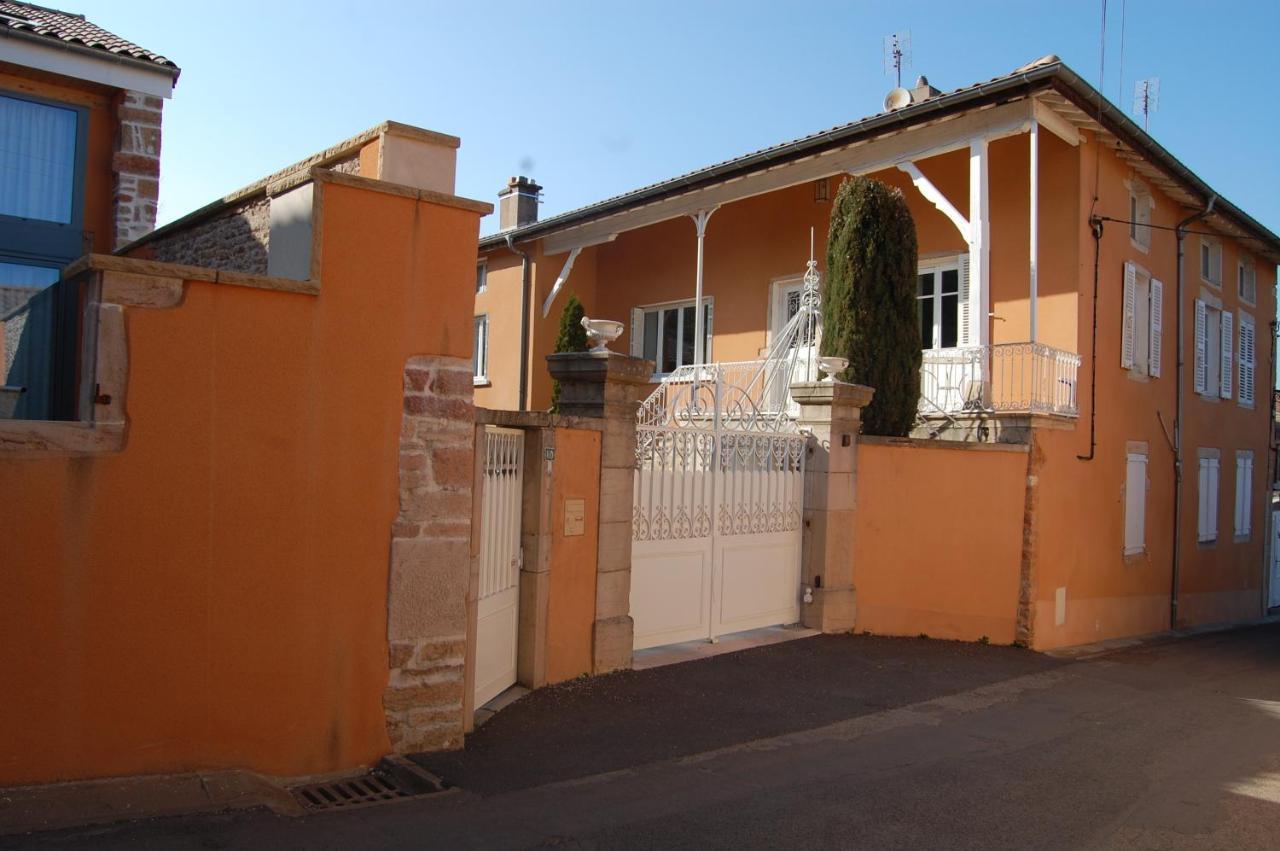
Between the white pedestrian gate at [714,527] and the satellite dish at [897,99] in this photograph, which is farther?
the satellite dish at [897,99]

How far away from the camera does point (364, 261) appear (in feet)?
17.5

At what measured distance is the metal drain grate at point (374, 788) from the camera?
4.81 m

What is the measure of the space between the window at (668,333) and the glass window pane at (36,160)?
927 centimetres

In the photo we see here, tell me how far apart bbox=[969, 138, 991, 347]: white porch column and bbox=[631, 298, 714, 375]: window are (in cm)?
570

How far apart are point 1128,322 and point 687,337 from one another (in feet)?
22.9

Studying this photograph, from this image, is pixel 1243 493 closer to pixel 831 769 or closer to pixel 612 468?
pixel 612 468

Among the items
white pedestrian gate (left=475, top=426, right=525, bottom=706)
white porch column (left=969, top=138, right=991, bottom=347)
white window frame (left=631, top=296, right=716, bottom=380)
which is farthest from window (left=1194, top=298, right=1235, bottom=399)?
white pedestrian gate (left=475, top=426, right=525, bottom=706)

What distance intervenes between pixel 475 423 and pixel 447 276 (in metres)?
0.86

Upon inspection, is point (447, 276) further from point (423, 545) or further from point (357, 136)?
point (423, 545)

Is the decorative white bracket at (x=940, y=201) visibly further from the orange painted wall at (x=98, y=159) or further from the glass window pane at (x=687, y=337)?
the orange painted wall at (x=98, y=159)

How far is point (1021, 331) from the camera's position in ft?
40.5

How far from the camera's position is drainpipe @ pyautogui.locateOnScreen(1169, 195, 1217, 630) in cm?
1453

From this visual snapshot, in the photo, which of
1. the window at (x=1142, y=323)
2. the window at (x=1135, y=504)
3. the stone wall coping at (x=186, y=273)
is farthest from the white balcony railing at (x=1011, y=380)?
the stone wall coping at (x=186, y=273)

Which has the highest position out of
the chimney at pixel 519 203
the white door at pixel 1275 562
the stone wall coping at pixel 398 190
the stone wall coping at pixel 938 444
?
the chimney at pixel 519 203
